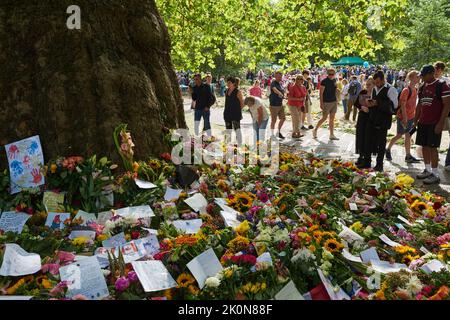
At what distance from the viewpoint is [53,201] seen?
4.32 m

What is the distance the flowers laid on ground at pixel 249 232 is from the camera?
3.19m

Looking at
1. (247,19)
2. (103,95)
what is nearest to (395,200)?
(103,95)

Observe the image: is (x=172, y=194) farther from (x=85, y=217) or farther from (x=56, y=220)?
(x=56, y=220)

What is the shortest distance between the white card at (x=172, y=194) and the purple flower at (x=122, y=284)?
1.56m

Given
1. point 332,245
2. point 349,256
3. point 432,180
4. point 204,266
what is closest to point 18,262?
point 204,266

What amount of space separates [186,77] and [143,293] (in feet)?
114

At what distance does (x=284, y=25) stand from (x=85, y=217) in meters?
7.20

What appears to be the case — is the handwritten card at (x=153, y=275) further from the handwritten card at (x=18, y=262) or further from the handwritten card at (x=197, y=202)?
the handwritten card at (x=197, y=202)

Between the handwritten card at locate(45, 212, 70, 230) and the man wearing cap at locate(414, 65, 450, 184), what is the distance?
614cm

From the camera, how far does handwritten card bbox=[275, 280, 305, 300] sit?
3.00 m

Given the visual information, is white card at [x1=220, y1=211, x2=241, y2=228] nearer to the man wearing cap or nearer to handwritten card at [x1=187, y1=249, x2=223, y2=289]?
handwritten card at [x1=187, y1=249, x2=223, y2=289]

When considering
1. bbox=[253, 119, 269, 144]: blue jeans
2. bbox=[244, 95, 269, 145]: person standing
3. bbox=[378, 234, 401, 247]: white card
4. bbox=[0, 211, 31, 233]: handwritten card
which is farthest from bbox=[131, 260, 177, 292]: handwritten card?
bbox=[253, 119, 269, 144]: blue jeans

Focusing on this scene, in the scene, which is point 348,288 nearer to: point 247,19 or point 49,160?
point 49,160

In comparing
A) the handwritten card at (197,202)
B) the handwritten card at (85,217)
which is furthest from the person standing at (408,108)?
the handwritten card at (85,217)
